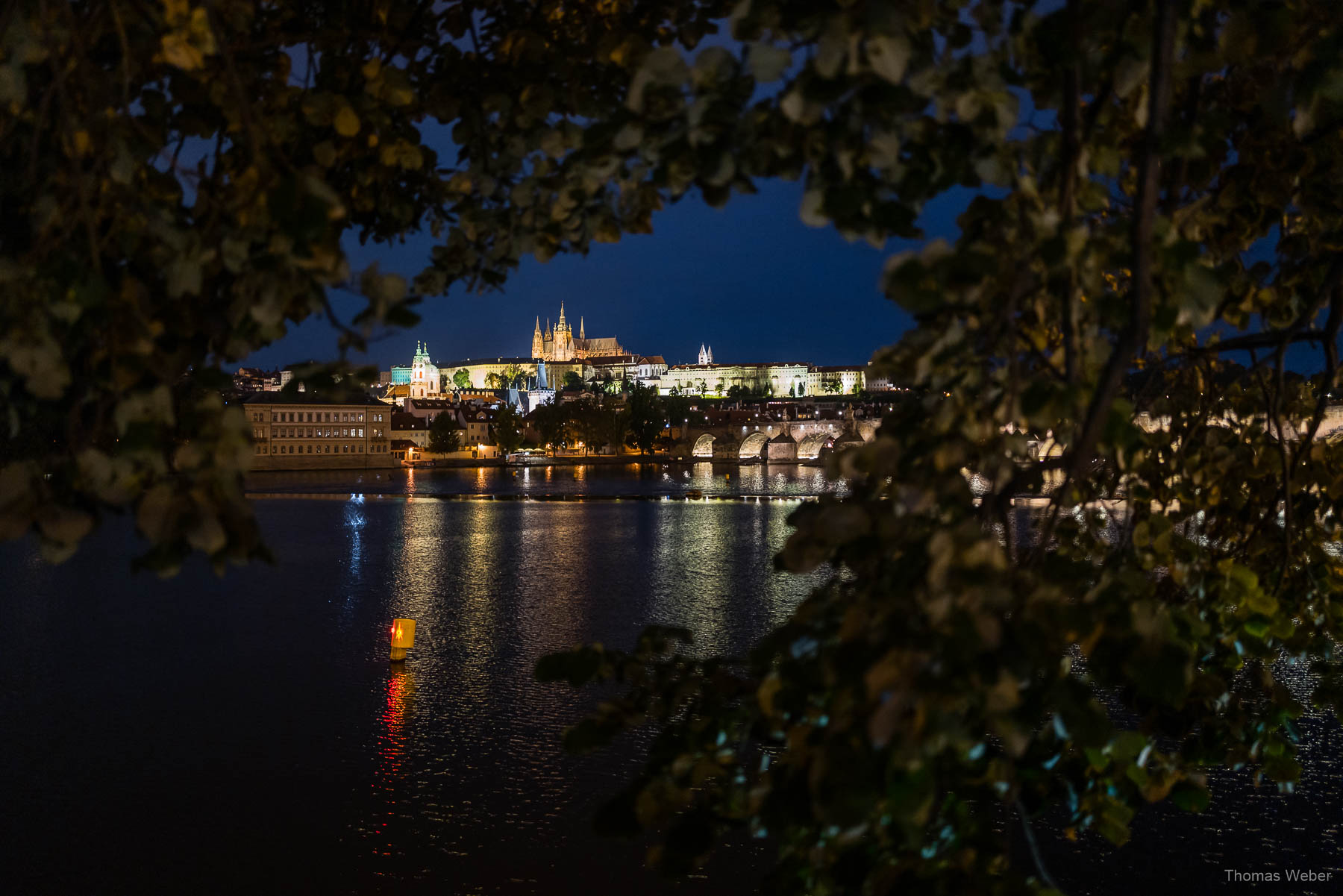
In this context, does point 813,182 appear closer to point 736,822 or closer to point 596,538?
point 736,822

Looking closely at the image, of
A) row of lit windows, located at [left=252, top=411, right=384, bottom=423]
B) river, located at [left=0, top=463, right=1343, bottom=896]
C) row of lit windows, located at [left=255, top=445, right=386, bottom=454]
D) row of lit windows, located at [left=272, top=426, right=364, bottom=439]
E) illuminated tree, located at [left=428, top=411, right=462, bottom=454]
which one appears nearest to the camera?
river, located at [left=0, top=463, right=1343, bottom=896]

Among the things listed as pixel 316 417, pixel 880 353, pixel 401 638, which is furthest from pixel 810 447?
pixel 880 353

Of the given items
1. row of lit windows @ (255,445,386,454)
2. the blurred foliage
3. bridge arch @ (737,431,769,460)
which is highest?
bridge arch @ (737,431,769,460)

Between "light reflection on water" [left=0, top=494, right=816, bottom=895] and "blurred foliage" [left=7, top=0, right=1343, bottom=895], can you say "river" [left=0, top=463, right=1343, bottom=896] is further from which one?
"blurred foliage" [left=7, top=0, right=1343, bottom=895]

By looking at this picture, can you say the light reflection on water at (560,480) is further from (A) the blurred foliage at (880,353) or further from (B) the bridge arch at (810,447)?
(A) the blurred foliage at (880,353)

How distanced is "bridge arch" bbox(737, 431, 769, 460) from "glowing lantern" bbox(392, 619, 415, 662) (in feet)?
219

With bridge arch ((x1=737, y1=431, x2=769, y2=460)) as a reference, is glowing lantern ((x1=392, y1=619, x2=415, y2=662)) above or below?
below

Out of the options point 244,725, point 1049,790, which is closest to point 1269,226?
point 1049,790

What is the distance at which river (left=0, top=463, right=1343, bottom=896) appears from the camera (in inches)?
258

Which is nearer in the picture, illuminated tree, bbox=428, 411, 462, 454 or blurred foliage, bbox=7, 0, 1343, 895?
blurred foliage, bbox=7, 0, 1343, 895

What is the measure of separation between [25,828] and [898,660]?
774cm

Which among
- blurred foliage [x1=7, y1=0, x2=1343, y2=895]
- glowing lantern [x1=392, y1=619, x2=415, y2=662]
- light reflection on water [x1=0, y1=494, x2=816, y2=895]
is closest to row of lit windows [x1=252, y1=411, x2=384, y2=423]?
light reflection on water [x1=0, y1=494, x2=816, y2=895]

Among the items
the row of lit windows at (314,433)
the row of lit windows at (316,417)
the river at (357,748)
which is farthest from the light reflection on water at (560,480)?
the river at (357,748)

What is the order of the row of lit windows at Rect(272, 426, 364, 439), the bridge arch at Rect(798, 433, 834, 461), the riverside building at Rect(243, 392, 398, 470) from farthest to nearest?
the bridge arch at Rect(798, 433, 834, 461) < the row of lit windows at Rect(272, 426, 364, 439) < the riverside building at Rect(243, 392, 398, 470)
